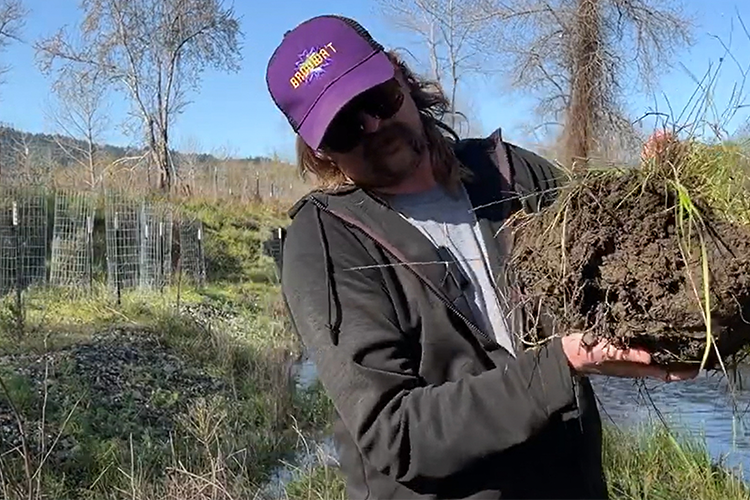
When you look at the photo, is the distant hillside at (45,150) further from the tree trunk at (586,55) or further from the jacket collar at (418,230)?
the jacket collar at (418,230)

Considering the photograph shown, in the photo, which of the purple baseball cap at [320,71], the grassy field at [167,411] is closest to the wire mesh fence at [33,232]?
the grassy field at [167,411]

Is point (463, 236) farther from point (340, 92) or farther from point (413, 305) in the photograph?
point (340, 92)

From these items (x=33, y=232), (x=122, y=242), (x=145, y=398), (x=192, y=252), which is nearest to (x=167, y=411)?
(x=145, y=398)

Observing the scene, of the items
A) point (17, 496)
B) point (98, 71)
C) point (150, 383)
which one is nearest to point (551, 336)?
point (17, 496)

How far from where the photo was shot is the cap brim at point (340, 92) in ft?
5.21

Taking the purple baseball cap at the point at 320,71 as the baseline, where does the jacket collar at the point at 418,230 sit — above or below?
below

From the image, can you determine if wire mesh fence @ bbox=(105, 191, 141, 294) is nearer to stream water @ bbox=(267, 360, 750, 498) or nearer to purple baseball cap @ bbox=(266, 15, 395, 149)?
stream water @ bbox=(267, 360, 750, 498)

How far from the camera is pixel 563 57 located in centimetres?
888

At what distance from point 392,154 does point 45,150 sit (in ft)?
71.6

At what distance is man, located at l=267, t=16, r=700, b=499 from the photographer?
1.39 metres

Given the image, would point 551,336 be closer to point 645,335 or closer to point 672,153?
point 645,335

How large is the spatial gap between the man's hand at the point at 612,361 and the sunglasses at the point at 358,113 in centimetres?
58

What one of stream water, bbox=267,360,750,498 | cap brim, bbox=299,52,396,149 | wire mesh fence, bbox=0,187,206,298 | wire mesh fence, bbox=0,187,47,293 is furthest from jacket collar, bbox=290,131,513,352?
wire mesh fence, bbox=0,187,206,298

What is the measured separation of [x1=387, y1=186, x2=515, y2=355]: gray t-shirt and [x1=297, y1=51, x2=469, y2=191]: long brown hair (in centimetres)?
4
